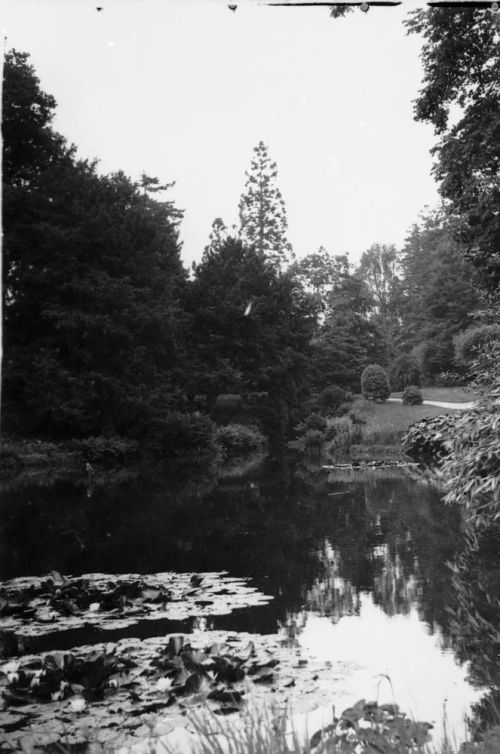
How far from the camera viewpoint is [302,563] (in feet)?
22.4

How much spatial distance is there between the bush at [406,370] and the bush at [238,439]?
610 centimetres

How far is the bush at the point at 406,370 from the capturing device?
2609cm

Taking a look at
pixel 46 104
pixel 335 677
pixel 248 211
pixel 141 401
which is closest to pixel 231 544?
pixel 335 677

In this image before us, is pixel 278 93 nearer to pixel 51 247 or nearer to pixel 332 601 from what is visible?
pixel 332 601

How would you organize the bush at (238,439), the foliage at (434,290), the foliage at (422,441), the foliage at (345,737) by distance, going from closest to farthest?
the foliage at (345,737), the foliage at (422,441), the foliage at (434,290), the bush at (238,439)

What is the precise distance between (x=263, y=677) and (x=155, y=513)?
728 centimetres

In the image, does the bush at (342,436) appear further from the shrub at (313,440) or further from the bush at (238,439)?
the bush at (238,439)

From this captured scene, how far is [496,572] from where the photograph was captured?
6.02m

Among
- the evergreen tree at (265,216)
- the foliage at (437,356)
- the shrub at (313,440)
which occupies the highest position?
the evergreen tree at (265,216)

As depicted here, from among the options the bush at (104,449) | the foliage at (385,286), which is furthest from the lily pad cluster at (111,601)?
the foliage at (385,286)

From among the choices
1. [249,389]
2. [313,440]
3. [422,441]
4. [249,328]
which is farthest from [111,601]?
[249,328]

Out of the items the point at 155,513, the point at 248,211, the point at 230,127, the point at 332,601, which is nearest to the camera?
the point at 332,601

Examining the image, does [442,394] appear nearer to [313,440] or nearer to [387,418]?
[387,418]

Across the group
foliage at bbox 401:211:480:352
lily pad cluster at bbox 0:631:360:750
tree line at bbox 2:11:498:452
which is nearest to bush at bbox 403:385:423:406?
tree line at bbox 2:11:498:452
